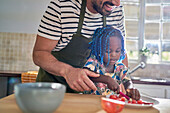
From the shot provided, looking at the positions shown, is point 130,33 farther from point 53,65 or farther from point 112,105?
point 112,105

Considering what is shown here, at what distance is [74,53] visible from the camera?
1.27 meters

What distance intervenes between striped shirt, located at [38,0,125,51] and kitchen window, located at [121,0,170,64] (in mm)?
1601

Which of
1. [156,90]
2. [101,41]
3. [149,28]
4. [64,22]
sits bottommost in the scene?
[156,90]

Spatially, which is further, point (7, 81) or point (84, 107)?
point (7, 81)

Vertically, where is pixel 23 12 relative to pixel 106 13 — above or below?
above

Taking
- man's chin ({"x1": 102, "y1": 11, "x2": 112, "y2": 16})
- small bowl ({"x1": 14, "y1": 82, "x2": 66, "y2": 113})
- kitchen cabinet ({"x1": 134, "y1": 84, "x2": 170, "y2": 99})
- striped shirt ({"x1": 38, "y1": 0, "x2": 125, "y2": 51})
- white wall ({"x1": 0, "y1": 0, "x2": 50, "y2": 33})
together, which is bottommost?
kitchen cabinet ({"x1": 134, "y1": 84, "x2": 170, "y2": 99})

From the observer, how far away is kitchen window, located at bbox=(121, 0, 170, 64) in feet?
9.15

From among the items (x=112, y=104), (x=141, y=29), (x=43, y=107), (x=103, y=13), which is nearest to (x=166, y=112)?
(x=112, y=104)

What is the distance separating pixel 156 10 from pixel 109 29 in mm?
1793

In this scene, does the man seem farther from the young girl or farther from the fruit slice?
the fruit slice

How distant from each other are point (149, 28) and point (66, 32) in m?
1.94

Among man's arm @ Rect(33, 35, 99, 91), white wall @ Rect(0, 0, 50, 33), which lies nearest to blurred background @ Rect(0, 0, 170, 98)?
white wall @ Rect(0, 0, 50, 33)

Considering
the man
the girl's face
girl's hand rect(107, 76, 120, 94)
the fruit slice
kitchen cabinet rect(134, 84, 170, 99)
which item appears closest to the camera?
the fruit slice

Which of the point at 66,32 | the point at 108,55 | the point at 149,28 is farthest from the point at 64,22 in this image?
the point at 149,28
